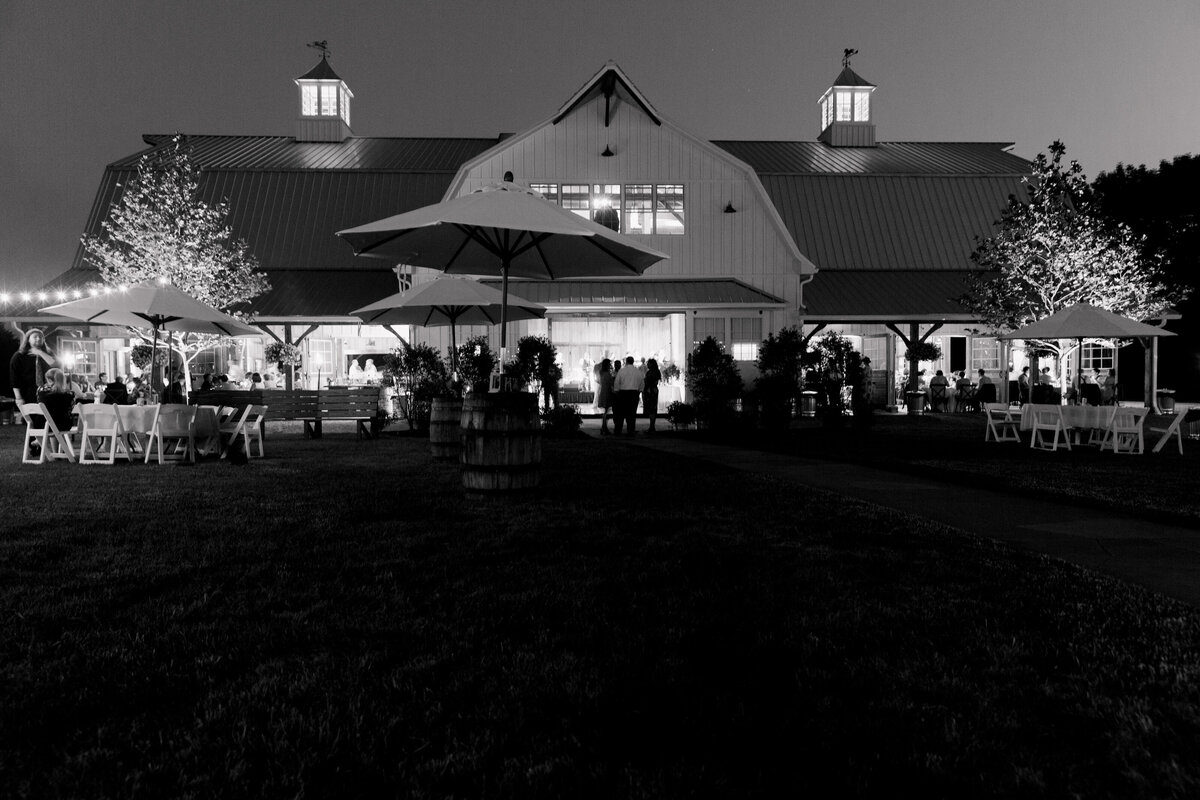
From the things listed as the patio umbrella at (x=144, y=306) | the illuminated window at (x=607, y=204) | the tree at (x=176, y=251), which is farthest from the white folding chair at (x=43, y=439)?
the illuminated window at (x=607, y=204)

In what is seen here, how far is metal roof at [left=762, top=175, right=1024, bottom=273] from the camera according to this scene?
27.9 metres

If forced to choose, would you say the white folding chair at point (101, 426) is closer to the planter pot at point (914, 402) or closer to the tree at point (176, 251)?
the tree at point (176, 251)

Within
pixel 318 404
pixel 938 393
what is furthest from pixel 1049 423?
pixel 938 393

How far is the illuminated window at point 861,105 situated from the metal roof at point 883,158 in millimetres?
1415

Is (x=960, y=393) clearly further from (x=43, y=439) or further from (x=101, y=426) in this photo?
(x=43, y=439)

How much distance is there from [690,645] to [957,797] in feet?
4.48

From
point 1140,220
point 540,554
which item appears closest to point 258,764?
point 540,554

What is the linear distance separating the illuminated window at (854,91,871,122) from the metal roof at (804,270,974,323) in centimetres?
1158

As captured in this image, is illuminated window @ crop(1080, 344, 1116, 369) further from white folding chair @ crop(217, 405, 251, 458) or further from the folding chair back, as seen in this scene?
white folding chair @ crop(217, 405, 251, 458)

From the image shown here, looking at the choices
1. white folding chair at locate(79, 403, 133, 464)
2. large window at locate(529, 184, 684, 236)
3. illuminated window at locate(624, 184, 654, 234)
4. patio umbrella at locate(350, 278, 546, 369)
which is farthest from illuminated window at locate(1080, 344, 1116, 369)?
white folding chair at locate(79, 403, 133, 464)

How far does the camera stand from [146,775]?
242cm

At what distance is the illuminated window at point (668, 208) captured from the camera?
22703mm

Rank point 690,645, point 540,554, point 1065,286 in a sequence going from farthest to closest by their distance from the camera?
point 1065,286 < point 540,554 < point 690,645

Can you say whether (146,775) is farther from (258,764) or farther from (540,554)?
(540,554)
